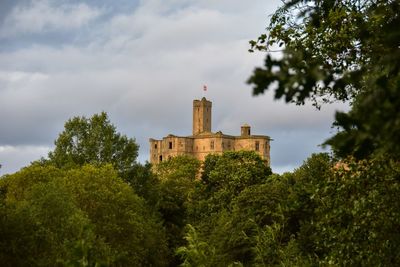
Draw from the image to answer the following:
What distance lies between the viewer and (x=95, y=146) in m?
80.2

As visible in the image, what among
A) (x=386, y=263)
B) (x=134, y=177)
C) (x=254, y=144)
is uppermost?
(x=254, y=144)

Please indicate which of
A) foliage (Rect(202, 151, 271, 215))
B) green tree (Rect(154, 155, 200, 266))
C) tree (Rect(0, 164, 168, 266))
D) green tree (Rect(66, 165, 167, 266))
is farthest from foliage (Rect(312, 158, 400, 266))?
foliage (Rect(202, 151, 271, 215))

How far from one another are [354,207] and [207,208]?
57191 millimetres

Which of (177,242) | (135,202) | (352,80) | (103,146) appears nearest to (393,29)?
(352,80)

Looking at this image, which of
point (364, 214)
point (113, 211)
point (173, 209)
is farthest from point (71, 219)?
point (173, 209)

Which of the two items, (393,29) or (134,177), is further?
(134,177)

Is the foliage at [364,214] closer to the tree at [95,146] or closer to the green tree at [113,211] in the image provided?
the green tree at [113,211]

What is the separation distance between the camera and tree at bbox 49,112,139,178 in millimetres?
79250

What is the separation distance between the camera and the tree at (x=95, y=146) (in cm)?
7925

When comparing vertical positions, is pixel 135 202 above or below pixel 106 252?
above

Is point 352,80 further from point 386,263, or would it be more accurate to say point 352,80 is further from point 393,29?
point 386,263

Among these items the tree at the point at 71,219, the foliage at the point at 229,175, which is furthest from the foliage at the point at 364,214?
the foliage at the point at 229,175

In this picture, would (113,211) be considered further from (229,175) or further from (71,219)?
(229,175)

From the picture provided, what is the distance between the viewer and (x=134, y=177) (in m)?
75.6
